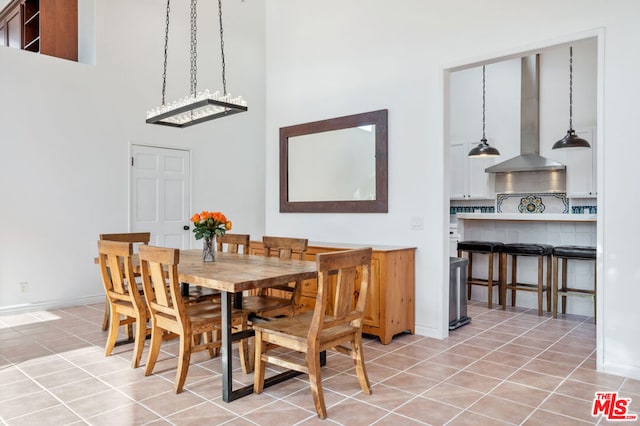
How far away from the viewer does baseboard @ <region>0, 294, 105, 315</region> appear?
485 centimetres

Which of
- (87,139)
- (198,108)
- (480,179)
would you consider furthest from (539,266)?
(87,139)

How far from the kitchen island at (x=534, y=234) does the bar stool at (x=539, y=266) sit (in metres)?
0.14

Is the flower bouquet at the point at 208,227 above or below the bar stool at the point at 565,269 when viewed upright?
above

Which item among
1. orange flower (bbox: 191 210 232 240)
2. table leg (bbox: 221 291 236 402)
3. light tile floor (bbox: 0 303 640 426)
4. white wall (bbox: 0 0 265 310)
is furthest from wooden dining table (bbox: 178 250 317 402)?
white wall (bbox: 0 0 265 310)

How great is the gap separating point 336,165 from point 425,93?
1.23 m

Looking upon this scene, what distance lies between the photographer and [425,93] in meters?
4.13

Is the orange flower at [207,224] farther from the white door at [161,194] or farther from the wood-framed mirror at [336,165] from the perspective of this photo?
the white door at [161,194]

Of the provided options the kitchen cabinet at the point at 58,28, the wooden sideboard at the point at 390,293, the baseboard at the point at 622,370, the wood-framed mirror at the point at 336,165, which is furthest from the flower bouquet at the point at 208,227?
the kitchen cabinet at the point at 58,28

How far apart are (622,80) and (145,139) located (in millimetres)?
5253

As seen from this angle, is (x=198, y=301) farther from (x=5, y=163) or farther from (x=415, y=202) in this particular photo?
(x=5, y=163)

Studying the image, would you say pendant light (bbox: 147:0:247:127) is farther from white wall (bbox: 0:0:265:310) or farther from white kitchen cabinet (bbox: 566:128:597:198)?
white kitchen cabinet (bbox: 566:128:597:198)

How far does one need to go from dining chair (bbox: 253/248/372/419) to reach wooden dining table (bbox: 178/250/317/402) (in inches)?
6.9

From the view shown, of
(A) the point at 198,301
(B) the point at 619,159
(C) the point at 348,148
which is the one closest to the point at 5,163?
(A) the point at 198,301

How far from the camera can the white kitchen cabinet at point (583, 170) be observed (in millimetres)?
5820
